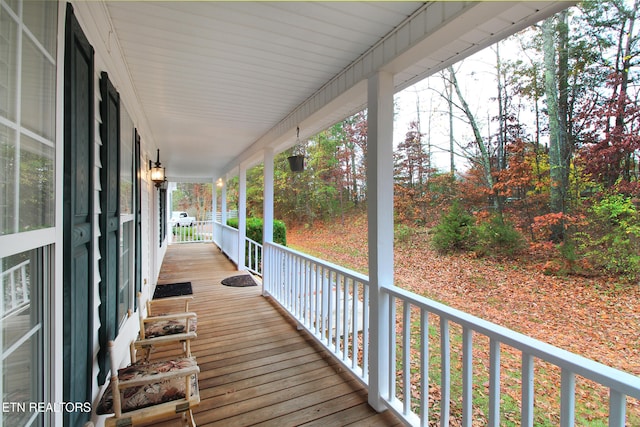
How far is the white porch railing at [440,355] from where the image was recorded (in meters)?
1.07

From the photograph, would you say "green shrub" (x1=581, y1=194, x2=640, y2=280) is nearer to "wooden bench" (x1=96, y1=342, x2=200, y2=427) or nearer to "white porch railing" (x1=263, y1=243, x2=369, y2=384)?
"white porch railing" (x1=263, y1=243, x2=369, y2=384)

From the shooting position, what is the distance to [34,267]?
3.16 ft

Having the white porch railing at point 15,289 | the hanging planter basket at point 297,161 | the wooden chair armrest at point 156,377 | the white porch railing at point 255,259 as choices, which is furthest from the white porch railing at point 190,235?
the white porch railing at point 15,289

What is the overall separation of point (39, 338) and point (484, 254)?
5.63 m

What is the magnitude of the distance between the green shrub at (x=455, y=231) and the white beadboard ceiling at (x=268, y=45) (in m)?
3.51

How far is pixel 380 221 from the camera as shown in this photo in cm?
209

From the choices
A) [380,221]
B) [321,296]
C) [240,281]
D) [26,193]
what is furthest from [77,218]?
[240,281]

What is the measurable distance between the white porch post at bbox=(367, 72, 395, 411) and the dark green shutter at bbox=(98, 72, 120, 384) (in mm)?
1746

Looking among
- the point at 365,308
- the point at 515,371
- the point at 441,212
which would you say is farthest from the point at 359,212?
the point at 365,308

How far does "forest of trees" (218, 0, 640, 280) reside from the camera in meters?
3.17

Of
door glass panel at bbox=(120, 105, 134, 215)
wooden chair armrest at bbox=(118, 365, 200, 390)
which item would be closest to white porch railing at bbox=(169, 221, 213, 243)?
door glass panel at bbox=(120, 105, 134, 215)

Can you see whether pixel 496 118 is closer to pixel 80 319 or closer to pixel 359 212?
pixel 359 212

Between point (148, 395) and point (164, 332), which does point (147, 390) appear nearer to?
point (148, 395)

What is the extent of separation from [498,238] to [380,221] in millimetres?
3773
